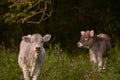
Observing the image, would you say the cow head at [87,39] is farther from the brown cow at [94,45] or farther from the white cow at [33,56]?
the white cow at [33,56]

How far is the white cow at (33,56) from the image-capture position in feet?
38.5

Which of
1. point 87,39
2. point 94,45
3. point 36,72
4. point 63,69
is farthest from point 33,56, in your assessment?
point 94,45

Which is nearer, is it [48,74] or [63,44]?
[48,74]

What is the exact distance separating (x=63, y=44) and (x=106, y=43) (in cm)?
383

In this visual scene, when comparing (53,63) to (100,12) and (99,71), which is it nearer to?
(99,71)

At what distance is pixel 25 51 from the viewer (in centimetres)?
1220

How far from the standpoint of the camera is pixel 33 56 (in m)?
11.9

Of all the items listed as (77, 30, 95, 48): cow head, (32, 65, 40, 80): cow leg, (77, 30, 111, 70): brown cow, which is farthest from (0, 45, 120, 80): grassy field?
(77, 30, 95, 48): cow head

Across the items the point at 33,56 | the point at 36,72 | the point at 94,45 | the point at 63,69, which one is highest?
the point at 33,56

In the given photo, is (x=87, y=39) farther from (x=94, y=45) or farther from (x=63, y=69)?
(x=63, y=69)

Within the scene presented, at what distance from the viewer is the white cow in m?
11.8

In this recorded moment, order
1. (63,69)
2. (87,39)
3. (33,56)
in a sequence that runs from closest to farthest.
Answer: (33,56) < (63,69) < (87,39)

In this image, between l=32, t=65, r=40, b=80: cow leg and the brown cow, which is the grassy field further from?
the brown cow

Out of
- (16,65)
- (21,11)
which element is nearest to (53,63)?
(16,65)
